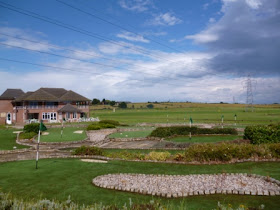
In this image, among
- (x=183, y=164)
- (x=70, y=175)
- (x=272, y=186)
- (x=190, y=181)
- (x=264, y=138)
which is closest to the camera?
(x=272, y=186)

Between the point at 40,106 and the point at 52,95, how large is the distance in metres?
4.09

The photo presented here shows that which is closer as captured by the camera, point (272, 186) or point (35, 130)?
point (272, 186)

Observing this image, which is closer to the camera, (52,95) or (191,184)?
(191,184)

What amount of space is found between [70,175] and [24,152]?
12.4 m

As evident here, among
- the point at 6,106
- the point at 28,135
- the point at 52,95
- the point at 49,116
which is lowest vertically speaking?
the point at 28,135

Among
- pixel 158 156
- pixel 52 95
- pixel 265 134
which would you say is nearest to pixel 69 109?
pixel 52 95

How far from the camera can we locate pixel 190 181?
1248 centimetres

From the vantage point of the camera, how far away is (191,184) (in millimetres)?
12039

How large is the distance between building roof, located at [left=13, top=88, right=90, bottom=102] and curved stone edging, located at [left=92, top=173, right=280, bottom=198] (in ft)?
156

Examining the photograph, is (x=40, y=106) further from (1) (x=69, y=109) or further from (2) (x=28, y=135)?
(2) (x=28, y=135)

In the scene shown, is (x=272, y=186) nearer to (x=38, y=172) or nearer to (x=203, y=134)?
(x=38, y=172)

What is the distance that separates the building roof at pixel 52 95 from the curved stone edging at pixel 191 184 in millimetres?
47678

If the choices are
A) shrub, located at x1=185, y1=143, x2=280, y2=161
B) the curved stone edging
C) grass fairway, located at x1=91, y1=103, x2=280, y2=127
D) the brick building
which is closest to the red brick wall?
the brick building

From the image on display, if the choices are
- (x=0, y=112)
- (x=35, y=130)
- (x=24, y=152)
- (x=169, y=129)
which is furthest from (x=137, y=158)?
(x=0, y=112)
